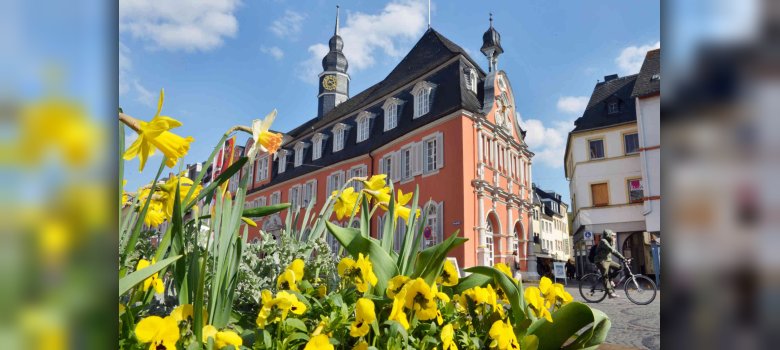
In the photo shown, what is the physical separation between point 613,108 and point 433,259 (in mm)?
15844

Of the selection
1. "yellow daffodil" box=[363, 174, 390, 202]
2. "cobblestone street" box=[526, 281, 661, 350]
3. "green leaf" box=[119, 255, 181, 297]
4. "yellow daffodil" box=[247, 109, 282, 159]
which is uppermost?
"yellow daffodil" box=[247, 109, 282, 159]

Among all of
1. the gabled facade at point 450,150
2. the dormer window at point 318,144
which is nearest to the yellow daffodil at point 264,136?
the gabled facade at point 450,150

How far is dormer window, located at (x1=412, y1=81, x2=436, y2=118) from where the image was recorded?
1135cm

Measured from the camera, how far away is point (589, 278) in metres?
5.78

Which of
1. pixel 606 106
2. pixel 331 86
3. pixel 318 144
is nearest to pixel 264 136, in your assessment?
pixel 318 144

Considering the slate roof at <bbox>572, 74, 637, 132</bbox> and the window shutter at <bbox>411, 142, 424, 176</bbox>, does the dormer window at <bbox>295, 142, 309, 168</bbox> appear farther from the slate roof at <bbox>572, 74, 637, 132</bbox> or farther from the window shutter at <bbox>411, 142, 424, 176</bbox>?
the slate roof at <bbox>572, 74, 637, 132</bbox>

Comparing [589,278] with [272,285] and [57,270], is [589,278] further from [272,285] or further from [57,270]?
[57,270]

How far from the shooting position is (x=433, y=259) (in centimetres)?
96

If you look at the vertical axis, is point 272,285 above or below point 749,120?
below

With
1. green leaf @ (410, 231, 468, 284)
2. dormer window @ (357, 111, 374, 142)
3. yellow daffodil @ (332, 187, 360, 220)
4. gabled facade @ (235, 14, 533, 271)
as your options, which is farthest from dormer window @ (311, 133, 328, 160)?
green leaf @ (410, 231, 468, 284)

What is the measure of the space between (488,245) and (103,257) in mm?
10991

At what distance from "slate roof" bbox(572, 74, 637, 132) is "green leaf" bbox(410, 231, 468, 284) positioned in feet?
47.6

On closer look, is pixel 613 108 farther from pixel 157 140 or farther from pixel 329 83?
pixel 157 140

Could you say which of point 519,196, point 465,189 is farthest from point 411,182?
point 519,196
